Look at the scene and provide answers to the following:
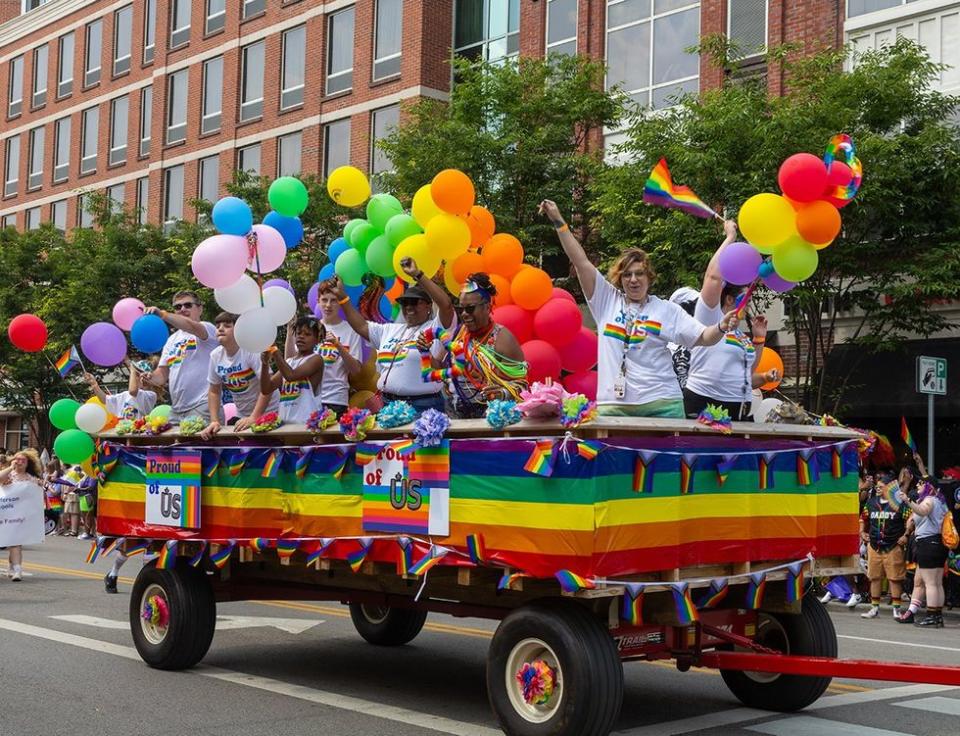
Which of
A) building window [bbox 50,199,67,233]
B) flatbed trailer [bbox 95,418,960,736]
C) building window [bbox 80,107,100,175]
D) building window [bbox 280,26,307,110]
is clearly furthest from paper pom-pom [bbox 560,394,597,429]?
building window [bbox 50,199,67,233]

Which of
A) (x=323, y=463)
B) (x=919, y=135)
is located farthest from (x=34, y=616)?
(x=919, y=135)

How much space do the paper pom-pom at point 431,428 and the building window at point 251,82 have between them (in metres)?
30.0

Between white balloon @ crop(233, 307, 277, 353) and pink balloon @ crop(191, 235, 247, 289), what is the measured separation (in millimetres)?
262

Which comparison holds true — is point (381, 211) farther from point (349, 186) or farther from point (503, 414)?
point (503, 414)

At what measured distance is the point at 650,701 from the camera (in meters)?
7.52

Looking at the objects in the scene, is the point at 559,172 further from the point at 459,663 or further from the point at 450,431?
the point at 450,431

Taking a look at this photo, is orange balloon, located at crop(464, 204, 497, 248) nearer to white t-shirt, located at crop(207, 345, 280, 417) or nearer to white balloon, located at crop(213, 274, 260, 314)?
white balloon, located at crop(213, 274, 260, 314)

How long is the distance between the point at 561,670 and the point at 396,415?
1752 mm

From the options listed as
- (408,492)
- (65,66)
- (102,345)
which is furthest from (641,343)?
(65,66)

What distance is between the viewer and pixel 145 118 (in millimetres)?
39906

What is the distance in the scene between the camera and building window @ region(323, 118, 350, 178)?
104ft

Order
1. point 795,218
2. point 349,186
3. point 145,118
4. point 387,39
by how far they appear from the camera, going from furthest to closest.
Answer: point 145,118
point 387,39
point 349,186
point 795,218

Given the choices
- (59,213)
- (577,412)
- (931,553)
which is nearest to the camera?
(577,412)

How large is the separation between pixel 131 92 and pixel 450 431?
37.3 meters
